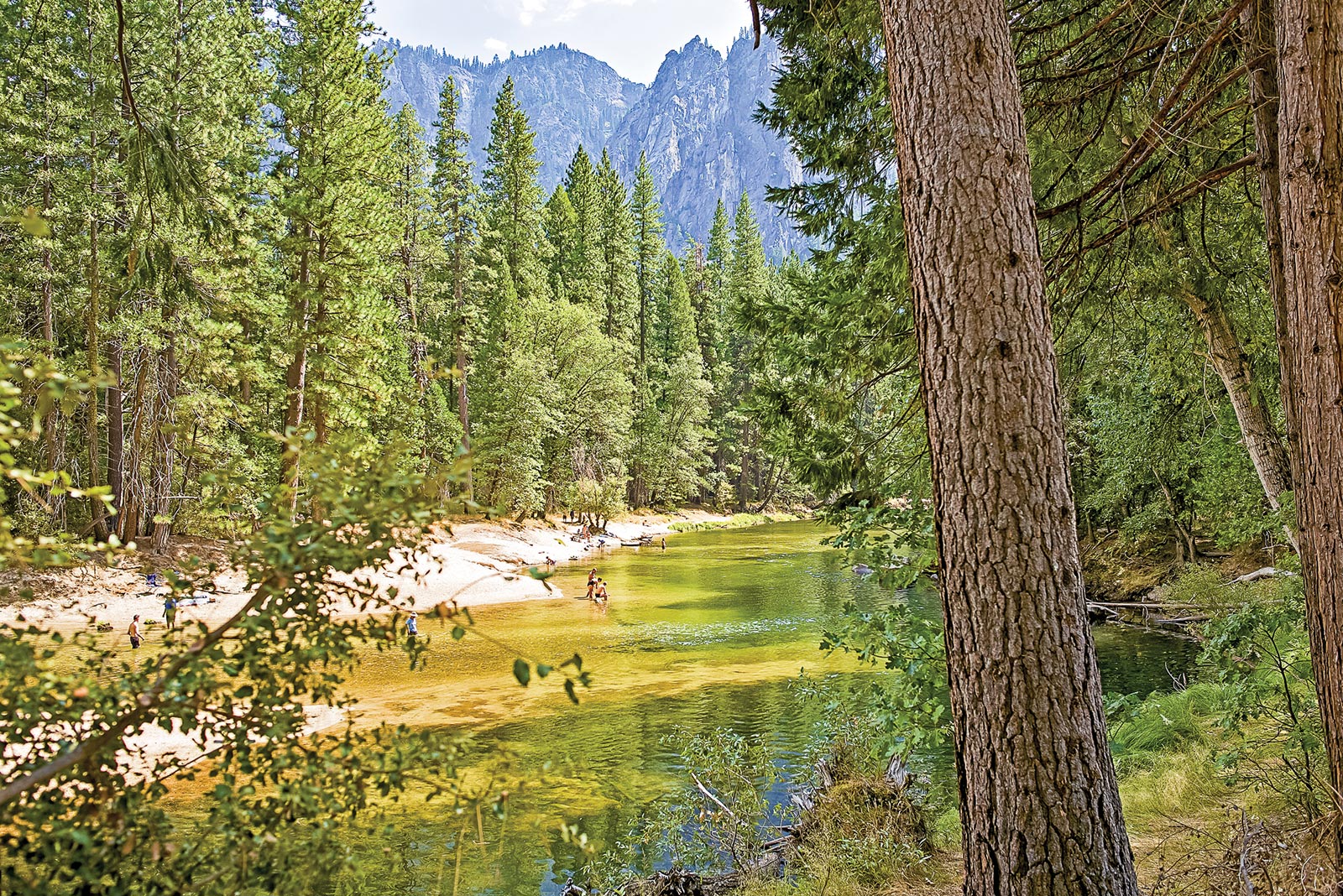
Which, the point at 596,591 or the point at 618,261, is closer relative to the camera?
the point at 596,591

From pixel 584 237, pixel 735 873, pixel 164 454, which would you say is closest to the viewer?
pixel 735 873

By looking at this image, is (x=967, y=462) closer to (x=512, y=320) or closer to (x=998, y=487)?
(x=998, y=487)

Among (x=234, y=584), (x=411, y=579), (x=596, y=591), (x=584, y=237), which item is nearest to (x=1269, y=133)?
(x=411, y=579)

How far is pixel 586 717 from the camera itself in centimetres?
1066

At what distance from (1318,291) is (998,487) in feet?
4.40

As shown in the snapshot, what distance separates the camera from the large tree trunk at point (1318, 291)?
8.43 ft

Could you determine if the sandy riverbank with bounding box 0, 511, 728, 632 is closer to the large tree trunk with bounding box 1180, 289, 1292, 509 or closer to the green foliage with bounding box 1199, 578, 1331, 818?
the green foliage with bounding box 1199, 578, 1331, 818

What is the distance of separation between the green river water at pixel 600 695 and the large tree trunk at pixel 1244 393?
3.38m

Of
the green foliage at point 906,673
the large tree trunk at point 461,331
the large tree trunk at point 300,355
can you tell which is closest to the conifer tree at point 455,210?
the large tree trunk at point 461,331

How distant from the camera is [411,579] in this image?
17.5ft

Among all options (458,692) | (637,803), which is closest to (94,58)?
(458,692)

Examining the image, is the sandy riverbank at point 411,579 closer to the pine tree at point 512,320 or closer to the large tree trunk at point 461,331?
the pine tree at point 512,320

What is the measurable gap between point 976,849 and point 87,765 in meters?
2.34

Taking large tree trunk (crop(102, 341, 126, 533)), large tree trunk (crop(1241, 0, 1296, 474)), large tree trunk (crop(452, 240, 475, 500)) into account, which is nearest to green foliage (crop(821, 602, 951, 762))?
large tree trunk (crop(1241, 0, 1296, 474))
